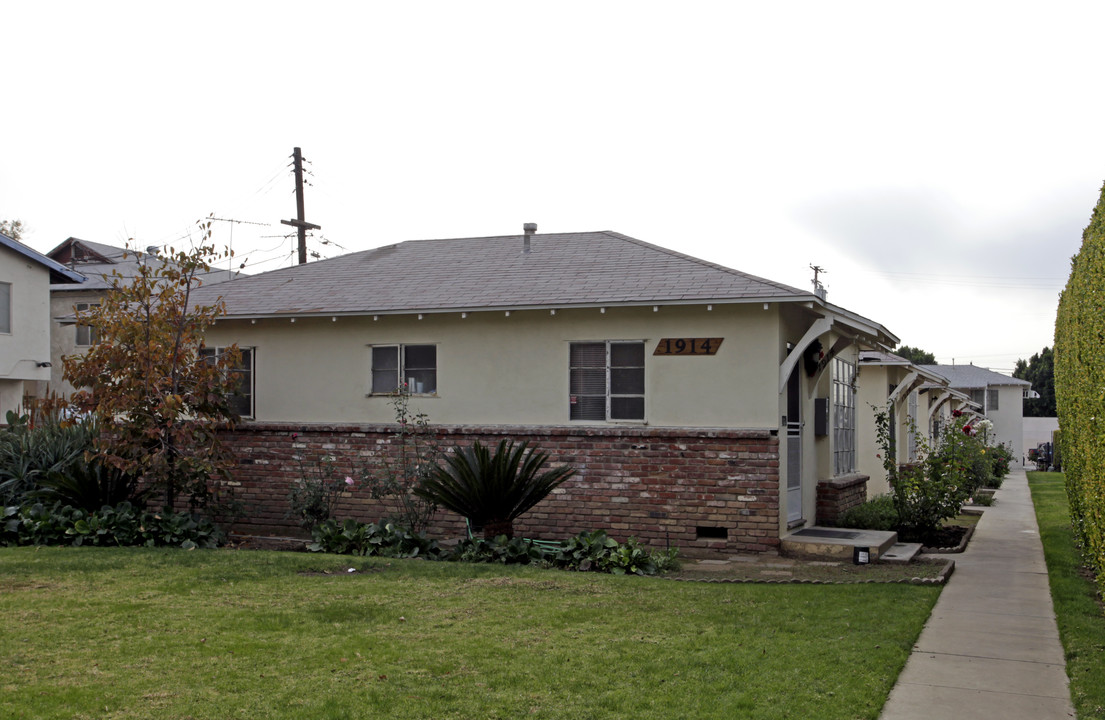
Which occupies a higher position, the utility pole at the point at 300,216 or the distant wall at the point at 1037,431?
the utility pole at the point at 300,216

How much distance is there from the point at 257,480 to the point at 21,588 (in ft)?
19.0

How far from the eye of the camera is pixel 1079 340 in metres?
10.5

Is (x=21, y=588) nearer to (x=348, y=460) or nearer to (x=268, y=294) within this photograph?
(x=348, y=460)

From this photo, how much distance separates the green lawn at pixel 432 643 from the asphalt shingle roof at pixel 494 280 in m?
3.99

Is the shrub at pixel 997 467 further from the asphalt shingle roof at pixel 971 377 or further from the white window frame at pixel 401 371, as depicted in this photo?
the white window frame at pixel 401 371

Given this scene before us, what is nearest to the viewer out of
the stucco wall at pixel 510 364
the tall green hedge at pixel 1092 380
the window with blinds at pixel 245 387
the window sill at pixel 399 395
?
the tall green hedge at pixel 1092 380

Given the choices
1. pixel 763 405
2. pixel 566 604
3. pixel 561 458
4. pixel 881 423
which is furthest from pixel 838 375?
pixel 566 604

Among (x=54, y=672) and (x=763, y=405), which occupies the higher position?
(x=763, y=405)

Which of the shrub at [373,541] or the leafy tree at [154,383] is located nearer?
the shrub at [373,541]

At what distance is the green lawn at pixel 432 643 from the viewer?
5.93 meters

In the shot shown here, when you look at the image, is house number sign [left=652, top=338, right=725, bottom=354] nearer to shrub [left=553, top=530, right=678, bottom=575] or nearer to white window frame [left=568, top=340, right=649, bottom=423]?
white window frame [left=568, top=340, right=649, bottom=423]

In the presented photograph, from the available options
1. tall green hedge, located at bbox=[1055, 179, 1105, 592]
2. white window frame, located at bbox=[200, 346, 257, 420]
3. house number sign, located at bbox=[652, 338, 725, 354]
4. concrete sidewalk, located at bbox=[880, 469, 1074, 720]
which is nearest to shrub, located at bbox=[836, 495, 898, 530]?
concrete sidewalk, located at bbox=[880, 469, 1074, 720]

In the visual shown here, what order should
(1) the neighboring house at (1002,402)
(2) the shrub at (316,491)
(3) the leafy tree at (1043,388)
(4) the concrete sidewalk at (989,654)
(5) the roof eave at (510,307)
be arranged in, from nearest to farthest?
(4) the concrete sidewalk at (989,654)
(5) the roof eave at (510,307)
(2) the shrub at (316,491)
(1) the neighboring house at (1002,402)
(3) the leafy tree at (1043,388)

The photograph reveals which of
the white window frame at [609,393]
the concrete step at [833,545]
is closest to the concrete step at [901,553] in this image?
the concrete step at [833,545]
